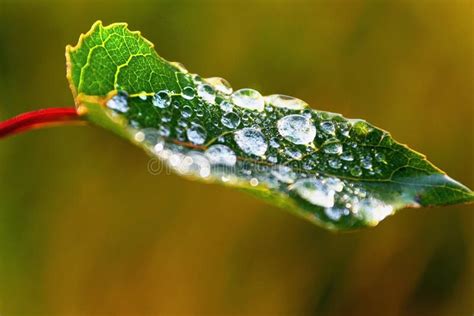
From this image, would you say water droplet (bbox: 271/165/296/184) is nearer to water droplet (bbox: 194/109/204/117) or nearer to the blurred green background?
water droplet (bbox: 194/109/204/117)

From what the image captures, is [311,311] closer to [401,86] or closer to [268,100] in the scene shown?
[401,86]

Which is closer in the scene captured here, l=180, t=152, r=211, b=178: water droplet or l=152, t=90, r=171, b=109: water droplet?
l=180, t=152, r=211, b=178: water droplet

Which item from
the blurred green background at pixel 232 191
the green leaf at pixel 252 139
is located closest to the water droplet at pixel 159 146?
the green leaf at pixel 252 139

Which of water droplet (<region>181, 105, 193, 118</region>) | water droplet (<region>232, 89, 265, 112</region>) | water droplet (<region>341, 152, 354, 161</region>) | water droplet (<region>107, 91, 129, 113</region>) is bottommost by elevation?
water droplet (<region>107, 91, 129, 113</region>)

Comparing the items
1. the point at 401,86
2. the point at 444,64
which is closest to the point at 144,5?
the point at 401,86

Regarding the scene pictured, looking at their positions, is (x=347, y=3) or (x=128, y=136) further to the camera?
(x=347, y=3)

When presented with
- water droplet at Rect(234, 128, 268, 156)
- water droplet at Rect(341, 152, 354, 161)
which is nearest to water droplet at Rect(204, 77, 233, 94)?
water droplet at Rect(234, 128, 268, 156)

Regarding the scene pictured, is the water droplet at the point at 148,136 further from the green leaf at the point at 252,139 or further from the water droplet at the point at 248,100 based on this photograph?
the water droplet at the point at 248,100
